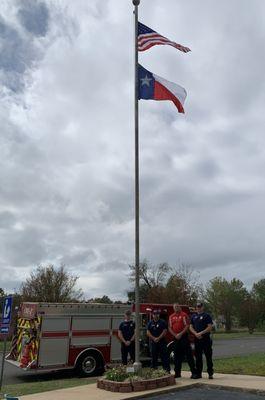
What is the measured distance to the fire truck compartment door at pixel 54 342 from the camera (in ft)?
55.1

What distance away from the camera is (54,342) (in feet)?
56.0

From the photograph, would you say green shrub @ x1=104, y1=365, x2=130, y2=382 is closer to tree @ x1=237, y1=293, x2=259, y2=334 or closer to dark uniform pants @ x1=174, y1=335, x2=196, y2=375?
dark uniform pants @ x1=174, y1=335, x2=196, y2=375

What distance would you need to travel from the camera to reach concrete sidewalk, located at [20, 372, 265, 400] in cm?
1032

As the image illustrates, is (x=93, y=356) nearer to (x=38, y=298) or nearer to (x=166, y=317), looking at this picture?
(x=166, y=317)

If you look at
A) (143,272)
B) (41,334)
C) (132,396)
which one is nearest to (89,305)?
(41,334)

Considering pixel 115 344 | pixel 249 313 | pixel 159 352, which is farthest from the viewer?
pixel 249 313

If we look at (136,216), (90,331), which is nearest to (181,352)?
(136,216)

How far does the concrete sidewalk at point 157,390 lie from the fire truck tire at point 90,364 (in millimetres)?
5634

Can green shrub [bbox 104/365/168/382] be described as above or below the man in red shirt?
below

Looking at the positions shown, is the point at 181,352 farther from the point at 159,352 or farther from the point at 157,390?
the point at 157,390

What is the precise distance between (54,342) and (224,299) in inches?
2606

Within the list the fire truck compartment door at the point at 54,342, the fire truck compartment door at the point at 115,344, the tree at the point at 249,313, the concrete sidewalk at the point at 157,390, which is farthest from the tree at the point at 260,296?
the concrete sidewalk at the point at 157,390

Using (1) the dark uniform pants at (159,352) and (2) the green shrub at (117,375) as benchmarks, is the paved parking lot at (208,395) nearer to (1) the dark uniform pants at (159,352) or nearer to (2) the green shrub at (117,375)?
(2) the green shrub at (117,375)

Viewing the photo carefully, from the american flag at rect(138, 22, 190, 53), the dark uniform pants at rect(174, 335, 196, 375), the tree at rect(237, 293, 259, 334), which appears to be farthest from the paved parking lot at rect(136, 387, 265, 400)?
the tree at rect(237, 293, 259, 334)
